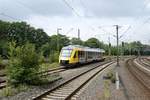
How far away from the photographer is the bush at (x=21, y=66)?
2070cm

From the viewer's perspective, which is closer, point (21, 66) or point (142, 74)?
point (21, 66)

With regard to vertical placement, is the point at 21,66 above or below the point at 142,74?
above

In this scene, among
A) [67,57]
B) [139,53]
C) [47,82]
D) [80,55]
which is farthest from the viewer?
[139,53]

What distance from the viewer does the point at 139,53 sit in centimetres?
18188

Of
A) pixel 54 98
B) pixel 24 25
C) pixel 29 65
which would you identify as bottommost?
pixel 54 98

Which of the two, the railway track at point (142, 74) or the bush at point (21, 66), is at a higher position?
the bush at point (21, 66)

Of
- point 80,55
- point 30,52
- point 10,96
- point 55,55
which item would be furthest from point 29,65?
point 55,55

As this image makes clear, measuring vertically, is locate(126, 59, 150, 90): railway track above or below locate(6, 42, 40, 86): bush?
below

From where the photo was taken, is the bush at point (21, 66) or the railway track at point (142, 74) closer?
the bush at point (21, 66)

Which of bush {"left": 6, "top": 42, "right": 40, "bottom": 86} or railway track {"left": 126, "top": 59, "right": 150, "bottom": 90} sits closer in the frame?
bush {"left": 6, "top": 42, "right": 40, "bottom": 86}

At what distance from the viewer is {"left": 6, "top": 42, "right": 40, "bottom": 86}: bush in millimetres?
20703

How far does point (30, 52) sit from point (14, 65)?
4.82ft

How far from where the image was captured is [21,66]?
2120 cm

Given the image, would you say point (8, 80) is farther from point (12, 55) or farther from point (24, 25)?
point (24, 25)
